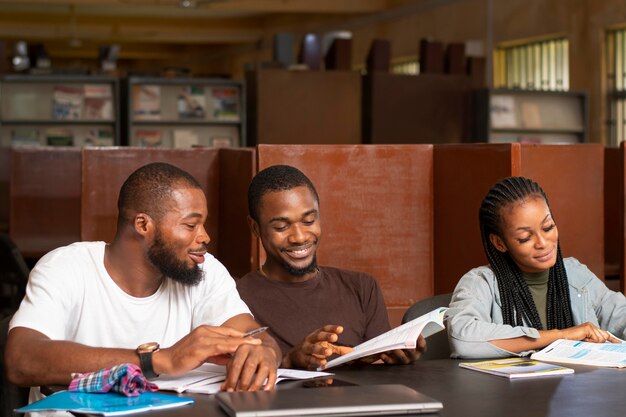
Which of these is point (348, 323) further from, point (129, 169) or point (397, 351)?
point (129, 169)

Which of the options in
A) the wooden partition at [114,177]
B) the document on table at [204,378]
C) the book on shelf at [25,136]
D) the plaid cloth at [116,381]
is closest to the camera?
the plaid cloth at [116,381]

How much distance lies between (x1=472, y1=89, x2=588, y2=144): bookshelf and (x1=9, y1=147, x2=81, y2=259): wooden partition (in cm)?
497

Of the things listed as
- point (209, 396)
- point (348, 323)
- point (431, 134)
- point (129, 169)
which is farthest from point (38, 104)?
point (209, 396)

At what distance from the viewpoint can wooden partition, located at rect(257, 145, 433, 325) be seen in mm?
3496

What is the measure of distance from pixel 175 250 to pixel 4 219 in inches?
178

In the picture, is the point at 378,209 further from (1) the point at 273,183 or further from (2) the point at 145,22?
(2) the point at 145,22

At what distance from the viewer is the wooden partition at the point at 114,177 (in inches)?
166

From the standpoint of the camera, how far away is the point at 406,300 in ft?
11.9

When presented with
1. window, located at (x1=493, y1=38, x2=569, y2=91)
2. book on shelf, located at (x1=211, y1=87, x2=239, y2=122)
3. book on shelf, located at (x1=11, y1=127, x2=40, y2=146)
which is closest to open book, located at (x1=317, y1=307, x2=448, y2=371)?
book on shelf, located at (x1=211, y1=87, x2=239, y2=122)

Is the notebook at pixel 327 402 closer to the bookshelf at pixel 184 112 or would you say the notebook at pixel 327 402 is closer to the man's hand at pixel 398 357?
the man's hand at pixel 398 357

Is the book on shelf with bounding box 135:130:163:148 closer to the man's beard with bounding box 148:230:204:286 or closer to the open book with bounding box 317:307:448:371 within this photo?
the man's beard with bounding box 148:230:204:286

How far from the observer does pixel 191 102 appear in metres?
9.36

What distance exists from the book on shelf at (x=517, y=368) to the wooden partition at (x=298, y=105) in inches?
270

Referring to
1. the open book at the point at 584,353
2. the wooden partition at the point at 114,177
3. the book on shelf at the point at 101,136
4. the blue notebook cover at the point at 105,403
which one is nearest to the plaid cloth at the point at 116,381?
the blue notebook cover at the point at 105,403
